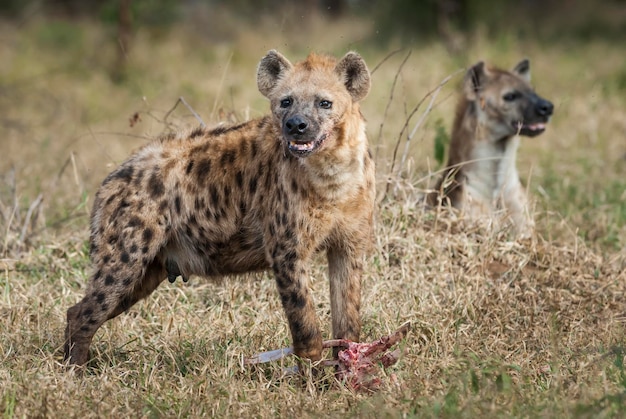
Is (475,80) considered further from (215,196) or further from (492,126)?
(215,196)

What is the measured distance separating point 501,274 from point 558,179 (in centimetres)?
259

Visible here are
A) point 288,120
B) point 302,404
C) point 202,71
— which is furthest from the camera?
point 202,71

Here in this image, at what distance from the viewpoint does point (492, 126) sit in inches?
288

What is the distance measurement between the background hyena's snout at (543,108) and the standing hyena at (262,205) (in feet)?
9.31

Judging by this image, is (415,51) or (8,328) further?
(415,51)

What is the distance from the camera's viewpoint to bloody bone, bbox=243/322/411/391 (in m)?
4.27

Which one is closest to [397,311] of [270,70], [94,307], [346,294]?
[346,294]

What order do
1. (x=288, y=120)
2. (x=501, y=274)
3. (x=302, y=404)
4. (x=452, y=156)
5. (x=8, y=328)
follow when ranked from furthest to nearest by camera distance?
1. (x=452, y=156)
2. (x=501, y=274)
3. (x=8, y=328)
4. (x=288, y=120)
5. (x=302, y=404)

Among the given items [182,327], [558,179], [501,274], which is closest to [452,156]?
[558,179]

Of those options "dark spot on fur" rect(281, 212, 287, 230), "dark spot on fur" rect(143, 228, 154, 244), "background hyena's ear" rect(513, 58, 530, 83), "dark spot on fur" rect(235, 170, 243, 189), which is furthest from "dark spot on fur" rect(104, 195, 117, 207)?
"background hyena's ear" rect(513, 58, 530, 83)

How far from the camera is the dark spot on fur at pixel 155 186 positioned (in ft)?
15.3

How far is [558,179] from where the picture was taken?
8000 millimetres

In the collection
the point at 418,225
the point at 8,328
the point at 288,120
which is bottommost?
the point at 8,328

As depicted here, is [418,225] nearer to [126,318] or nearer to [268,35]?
[126,318]
